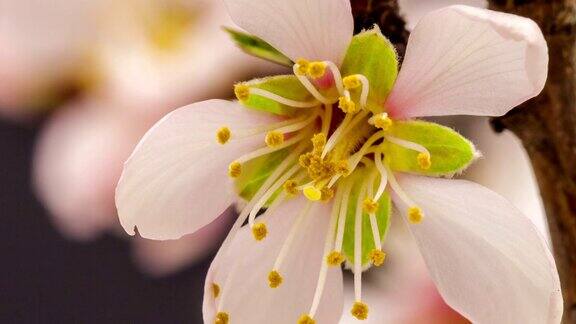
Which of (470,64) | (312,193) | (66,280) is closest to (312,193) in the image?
(312,193)

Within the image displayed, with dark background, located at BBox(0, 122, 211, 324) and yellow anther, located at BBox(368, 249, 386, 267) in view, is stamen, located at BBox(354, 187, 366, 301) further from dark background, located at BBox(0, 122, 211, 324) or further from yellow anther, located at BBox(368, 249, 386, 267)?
dark background, located at BBox(0, 122, 211, 324)

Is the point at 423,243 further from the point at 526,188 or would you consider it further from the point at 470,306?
the point at 526,188

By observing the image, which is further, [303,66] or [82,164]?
[82,164]

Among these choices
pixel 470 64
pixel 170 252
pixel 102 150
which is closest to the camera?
pixel 470 64

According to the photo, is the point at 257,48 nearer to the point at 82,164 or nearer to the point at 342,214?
the point at 342,214

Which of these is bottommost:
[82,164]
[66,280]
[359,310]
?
[66,280]

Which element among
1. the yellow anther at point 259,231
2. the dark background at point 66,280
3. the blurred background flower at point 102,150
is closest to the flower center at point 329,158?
the yellow anther at point 259,231

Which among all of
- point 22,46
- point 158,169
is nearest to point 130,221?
point 158,169

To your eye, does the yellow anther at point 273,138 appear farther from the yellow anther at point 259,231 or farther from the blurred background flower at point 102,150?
the blurred background flower at point 102,150
